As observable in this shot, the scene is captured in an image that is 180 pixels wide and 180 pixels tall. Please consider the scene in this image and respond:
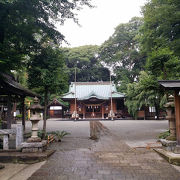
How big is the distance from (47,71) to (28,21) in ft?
9.28

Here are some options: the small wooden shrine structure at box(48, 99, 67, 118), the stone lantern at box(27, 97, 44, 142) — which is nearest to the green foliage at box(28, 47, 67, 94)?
the stone lantern at box(27, 97, 44, 142)

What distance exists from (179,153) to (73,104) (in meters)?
25.9

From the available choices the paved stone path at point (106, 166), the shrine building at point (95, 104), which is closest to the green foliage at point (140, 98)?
the shrine building at point (95, 104)

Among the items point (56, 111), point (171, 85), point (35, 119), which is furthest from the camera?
point (56, 111)

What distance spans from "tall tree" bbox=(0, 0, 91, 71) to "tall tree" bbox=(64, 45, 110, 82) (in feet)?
112

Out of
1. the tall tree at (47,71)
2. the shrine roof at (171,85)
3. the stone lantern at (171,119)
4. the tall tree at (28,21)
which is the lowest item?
the stone lantern at (171,119)

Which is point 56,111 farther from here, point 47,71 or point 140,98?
point 47,71

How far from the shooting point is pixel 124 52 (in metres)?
39.0

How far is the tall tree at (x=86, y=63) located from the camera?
148ft

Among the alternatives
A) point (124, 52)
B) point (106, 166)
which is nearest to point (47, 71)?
point (106, 166)

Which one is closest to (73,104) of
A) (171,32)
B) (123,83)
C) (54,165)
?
(123,83)

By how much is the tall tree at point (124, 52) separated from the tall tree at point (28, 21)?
28.1 meters

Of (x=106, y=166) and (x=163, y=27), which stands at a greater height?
(x=163, y=27)

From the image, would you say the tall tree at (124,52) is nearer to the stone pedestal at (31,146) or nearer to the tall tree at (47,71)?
the tall tree at (47,71)
